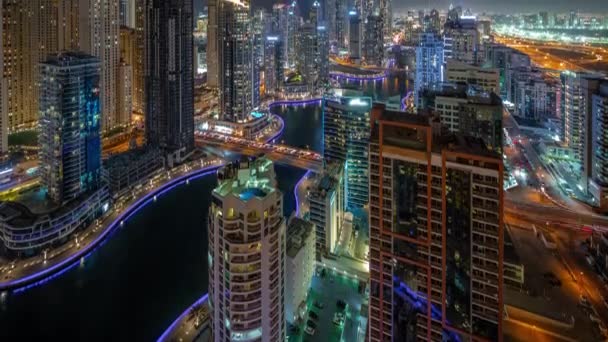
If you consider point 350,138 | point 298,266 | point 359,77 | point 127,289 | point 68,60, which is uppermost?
point 359,77

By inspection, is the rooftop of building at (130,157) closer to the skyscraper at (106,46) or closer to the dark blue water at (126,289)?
the dark blue water at (126,289)

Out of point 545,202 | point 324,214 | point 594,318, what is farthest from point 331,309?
point 545,202

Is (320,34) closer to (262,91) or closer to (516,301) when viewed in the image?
(262,91)

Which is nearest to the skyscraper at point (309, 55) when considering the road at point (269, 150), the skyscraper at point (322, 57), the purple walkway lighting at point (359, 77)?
the skyscraper at point (322, 57)

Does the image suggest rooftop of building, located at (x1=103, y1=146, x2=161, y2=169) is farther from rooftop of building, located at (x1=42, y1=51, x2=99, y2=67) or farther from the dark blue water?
rooftop of building, located at (x1=42, y1=51, x2=99, y2=67)

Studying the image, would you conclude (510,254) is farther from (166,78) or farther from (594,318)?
(166,78)

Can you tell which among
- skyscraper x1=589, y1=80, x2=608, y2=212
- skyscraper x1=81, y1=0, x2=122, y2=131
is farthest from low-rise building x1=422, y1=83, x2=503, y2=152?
skyscraper x1=81, y1=0, x2=122, y2=131
